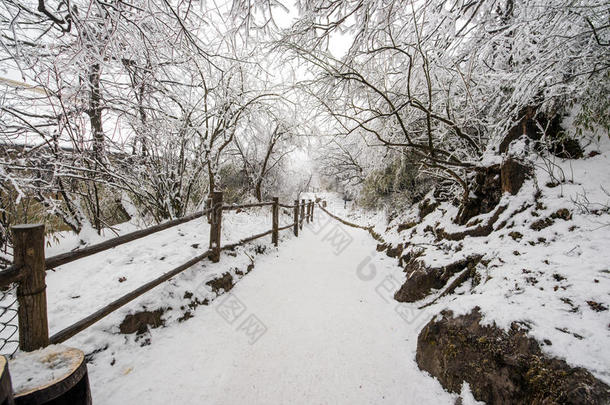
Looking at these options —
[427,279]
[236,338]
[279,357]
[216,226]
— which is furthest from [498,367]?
[216,226]

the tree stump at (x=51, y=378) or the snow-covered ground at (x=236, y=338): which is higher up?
the tree stump at (x=51, y=378)

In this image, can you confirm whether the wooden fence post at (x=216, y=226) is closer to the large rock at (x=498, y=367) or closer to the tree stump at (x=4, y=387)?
the tree stump at (x=4, y=387)

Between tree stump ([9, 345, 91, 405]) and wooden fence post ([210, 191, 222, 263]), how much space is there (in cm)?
216

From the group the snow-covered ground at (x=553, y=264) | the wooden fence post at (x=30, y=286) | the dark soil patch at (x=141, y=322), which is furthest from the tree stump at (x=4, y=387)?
the snow-covered ground at (x=553, y=264)

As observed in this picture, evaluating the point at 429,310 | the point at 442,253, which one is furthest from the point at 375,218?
the point at 429,310

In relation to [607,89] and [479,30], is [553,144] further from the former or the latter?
[479,30]

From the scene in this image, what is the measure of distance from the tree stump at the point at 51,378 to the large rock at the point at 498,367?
2304 millimetres

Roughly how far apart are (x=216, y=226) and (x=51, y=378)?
241cm

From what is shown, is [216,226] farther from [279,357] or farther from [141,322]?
[279,357]

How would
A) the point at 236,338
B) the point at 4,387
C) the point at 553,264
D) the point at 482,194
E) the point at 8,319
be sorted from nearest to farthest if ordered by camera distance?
the point at 4,387 → the point at 553,264 → the point at 8,319 → the point at 236,338 → the point at 482,194

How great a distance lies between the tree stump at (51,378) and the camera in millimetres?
946

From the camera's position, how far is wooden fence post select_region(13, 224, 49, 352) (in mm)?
1259

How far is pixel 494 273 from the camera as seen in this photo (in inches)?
86.7

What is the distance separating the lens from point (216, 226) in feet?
11.1
